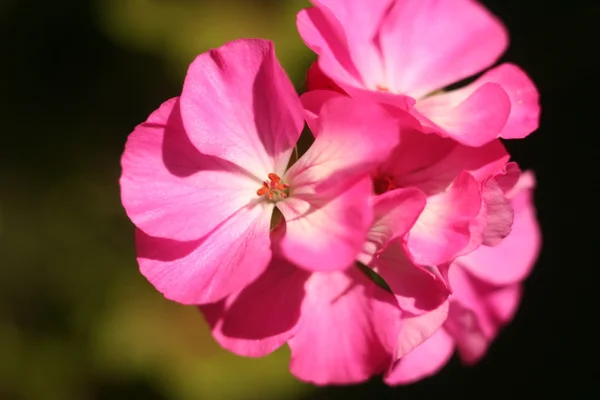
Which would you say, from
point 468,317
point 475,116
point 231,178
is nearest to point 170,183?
point 231,178

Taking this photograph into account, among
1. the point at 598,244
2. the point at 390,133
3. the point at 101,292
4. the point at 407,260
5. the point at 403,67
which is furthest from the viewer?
the point at 598,244

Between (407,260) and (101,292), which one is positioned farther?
(101,292)

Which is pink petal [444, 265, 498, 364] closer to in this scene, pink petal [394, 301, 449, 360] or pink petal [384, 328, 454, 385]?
pink petal [384, 328, 454, 385]

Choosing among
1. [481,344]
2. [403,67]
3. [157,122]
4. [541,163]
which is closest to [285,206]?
[157,122]

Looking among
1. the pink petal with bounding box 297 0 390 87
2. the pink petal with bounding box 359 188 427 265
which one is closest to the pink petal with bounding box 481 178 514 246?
the pink petal with bounding box 359 188 427 265

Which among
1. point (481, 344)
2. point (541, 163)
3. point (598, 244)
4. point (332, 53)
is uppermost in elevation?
point (332, 53)

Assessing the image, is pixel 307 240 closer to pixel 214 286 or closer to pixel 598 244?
pixel 214 286

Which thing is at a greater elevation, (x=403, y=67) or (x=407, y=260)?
(x=403, y=67)
